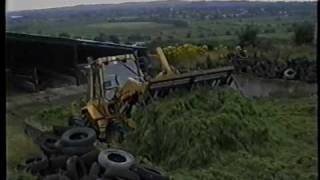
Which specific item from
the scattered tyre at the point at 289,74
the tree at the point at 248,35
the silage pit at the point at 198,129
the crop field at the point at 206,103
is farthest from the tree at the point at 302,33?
the silage pit at the point at 198,129

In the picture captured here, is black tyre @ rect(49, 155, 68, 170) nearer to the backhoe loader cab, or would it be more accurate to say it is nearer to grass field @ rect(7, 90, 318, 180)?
grass field @ rect(7, 90, 318, 180)

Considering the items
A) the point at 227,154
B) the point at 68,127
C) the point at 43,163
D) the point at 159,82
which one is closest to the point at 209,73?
the point at 159,82

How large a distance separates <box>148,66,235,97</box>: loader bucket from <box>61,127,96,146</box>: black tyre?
0.33m

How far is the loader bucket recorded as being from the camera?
2.02m

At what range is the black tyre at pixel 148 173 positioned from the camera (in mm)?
1886

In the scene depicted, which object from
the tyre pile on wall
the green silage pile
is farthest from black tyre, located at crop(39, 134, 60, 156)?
the tyre pile on wall

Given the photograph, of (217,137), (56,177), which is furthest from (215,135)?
(56,177)

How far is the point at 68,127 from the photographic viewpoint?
6.59ft

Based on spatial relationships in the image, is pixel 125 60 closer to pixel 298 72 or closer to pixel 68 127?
pixel 68 127

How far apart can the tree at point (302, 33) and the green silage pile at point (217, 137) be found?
12.9 inches

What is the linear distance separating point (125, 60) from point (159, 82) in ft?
0.66

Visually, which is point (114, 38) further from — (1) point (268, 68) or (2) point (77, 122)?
(1) point (268, 68)

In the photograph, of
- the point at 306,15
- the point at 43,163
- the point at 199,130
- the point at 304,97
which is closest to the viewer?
the point at 306,15

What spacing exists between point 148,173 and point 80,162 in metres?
0.27
